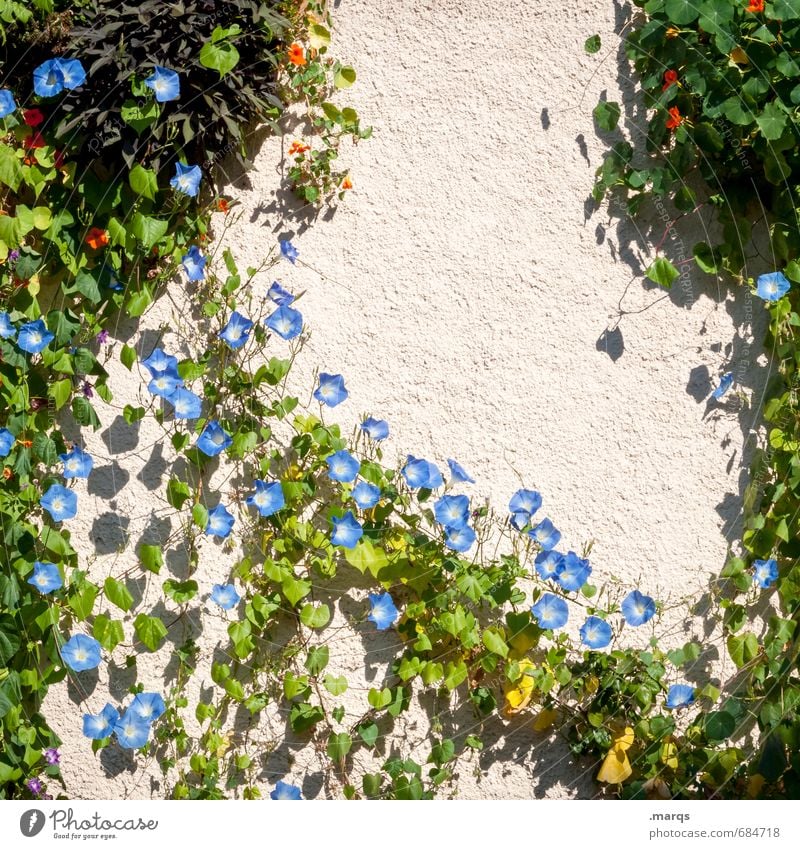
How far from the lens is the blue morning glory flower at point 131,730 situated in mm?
2590

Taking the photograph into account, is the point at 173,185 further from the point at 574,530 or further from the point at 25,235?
the point at 574,530

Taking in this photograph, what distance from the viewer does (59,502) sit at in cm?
267

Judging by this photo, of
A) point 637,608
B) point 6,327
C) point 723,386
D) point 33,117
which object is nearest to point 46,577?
point 6,327

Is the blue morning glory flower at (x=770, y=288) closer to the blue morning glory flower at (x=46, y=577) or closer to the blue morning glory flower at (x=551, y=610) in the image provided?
the blue morning glory flower at (x=551, y=610)

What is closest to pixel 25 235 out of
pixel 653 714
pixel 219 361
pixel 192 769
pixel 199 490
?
pixel 219 361

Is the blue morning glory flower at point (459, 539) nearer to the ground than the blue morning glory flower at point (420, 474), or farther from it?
nearer to the ground

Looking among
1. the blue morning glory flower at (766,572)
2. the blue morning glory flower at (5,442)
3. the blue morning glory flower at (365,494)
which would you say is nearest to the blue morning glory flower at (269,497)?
the blue morning glory flower at (365,494)

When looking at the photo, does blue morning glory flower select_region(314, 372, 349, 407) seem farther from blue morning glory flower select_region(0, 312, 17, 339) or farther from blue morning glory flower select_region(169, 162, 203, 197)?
blue morning glory flower select_region(0, 312, 17, 339)

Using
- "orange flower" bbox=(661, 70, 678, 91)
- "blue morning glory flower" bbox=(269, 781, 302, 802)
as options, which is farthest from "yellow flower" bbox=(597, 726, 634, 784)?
"orange flower" bbox=(661, 70, 678, 91)

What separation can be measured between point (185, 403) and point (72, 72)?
863mm

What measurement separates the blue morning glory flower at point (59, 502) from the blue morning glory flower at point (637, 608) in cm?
141

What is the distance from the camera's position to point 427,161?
286 centimetres

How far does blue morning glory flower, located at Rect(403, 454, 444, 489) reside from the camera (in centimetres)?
266

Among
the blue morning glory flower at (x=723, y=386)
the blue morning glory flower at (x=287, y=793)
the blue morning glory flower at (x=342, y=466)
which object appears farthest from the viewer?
the blue morning glory flower at (x=723, y=386)
